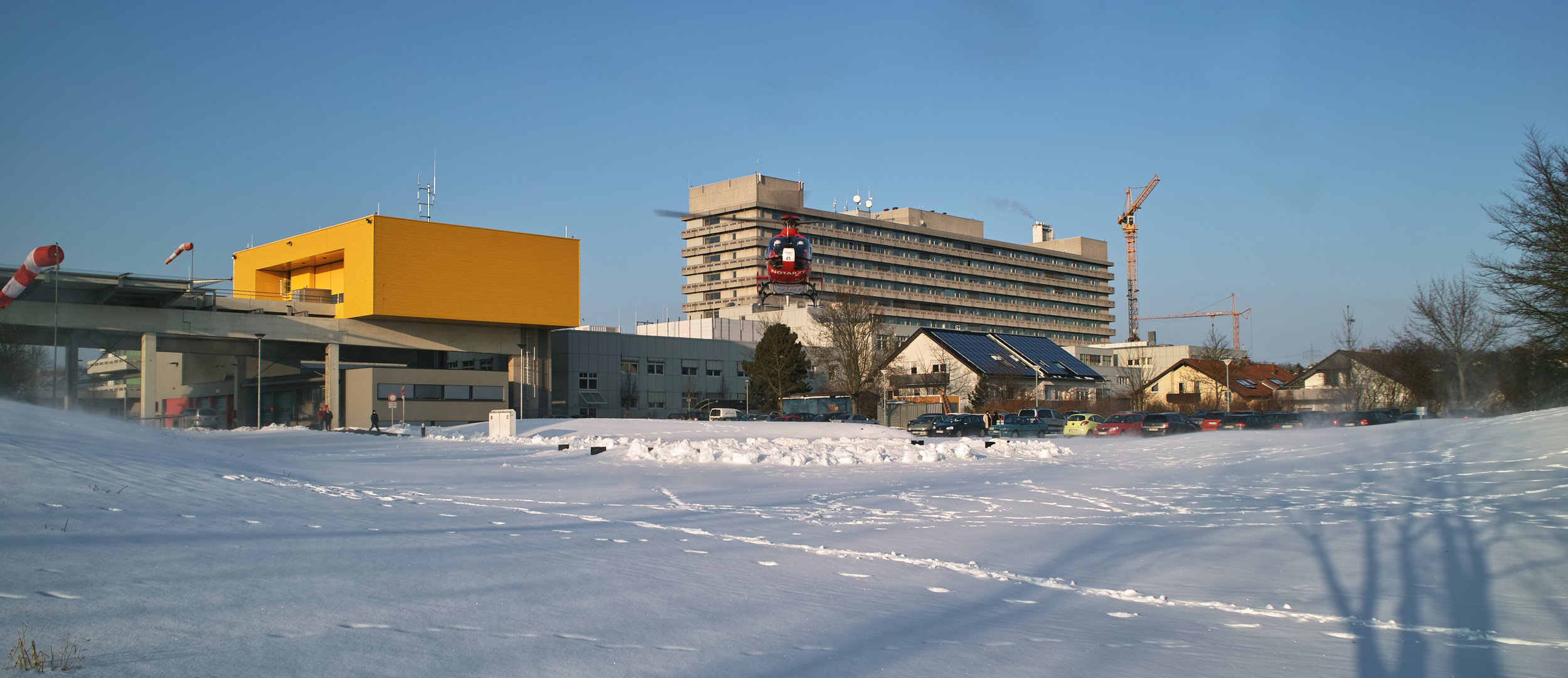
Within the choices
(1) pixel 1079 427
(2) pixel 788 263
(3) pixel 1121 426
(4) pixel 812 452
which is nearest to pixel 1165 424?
(3) pixel 1121 426

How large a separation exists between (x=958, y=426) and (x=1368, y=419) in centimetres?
1851

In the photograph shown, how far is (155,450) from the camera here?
15680 mm

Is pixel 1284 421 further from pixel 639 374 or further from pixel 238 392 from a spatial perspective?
pixel 238 392

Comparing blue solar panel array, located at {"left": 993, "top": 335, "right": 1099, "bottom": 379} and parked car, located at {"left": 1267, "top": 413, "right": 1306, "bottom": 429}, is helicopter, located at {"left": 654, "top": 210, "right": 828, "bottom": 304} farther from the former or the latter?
blue solar panel array, located at {"left": 993, "top": 335, "right": 1099, "bottom": 379}

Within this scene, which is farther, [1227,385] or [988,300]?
[988,300]

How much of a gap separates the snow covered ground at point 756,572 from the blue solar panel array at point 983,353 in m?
54.7

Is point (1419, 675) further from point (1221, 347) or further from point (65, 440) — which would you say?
point (1221, 347)

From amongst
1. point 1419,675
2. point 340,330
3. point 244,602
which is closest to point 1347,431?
point 1419,675

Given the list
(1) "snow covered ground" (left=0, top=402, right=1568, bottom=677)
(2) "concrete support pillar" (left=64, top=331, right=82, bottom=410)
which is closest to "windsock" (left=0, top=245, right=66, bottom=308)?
(1) "snow covered ground" (left=0, top=402, right=1568, bottom=677)

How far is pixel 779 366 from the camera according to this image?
69500mm

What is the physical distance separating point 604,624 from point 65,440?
10693 millimetres

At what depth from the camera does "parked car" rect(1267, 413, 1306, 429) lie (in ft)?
150

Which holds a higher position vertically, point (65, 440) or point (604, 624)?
point (65, 440)

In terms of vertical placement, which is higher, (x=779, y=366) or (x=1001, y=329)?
(x=1001, y=329)
